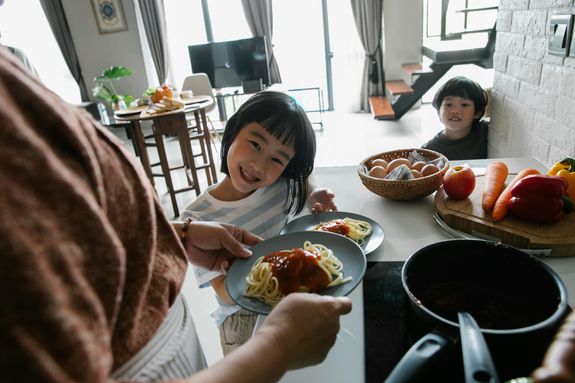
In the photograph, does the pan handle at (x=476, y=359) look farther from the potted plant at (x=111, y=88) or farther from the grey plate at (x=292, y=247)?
the potted plant at (x=111, y=88)

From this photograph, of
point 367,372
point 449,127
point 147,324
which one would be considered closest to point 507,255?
point 367,372

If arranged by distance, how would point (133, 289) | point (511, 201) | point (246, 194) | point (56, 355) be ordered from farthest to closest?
1. point (246, 194)
2. point (511, 201)
3. point (133, 289)
4. point (56, 355)

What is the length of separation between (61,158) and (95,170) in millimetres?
32

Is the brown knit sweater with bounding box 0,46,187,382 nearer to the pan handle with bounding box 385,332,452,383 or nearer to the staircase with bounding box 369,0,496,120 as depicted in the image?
the pan handle with bounding box 385,332,452,383

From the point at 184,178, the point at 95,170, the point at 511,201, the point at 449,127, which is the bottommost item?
the point at 184,178

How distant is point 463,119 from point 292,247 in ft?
5.82

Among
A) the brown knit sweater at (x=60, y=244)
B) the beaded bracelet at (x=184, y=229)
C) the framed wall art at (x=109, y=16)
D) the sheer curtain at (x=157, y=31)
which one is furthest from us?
the framed wall art at (x=109, y=16)

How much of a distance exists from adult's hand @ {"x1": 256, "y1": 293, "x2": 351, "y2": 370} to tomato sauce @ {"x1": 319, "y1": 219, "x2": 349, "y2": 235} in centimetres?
43

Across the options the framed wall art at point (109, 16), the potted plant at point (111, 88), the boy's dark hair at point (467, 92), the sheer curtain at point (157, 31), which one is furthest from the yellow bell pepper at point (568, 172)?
the framed wall art at point (109, 16)

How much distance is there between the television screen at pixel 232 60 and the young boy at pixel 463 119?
3701 mm

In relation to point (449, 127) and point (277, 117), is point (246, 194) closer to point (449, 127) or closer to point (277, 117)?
point (277, 117)

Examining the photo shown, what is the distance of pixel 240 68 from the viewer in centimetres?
562

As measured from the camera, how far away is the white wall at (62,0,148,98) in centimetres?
614

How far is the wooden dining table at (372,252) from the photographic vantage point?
0.64m
